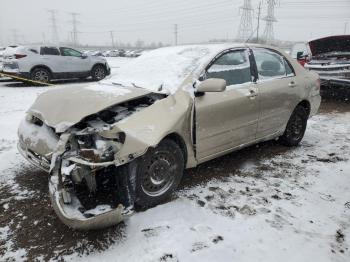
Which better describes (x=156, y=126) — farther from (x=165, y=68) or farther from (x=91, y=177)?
(x=165, y=68)

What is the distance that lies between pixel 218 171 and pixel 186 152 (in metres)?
0.96

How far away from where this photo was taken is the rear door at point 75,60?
13.2 m

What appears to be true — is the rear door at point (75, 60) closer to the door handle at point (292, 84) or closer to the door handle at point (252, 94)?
the door handle at point (292, 84)

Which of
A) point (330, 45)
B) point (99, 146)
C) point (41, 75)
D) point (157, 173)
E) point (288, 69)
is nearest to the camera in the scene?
point (99, 146)

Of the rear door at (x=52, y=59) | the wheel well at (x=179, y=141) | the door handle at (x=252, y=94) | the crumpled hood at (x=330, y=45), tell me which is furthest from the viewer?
the rear door at (x=52, y=59)

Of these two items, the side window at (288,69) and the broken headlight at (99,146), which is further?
the side window at (288,69)

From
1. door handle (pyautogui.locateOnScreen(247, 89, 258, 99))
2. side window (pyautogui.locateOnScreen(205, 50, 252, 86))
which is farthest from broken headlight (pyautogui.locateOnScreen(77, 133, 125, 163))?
door handle (pyautogui.locateOnScreen(247, 89, 258, 99))

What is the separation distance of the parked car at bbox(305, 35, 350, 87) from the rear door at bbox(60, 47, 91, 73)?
8340 mm

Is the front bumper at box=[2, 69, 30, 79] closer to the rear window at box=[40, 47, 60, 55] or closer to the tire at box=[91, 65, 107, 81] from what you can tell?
the rear window at box=[40, 47, 60, 55]

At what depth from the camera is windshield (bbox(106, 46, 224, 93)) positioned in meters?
3.91

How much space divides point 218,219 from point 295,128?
2857 mm

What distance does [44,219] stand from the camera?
3.35 meters

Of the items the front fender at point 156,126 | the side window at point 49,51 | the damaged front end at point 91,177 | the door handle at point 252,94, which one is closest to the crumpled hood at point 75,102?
the damaged front end at point 91,177

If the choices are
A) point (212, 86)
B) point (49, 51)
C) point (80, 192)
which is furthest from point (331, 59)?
point (49, 51)
